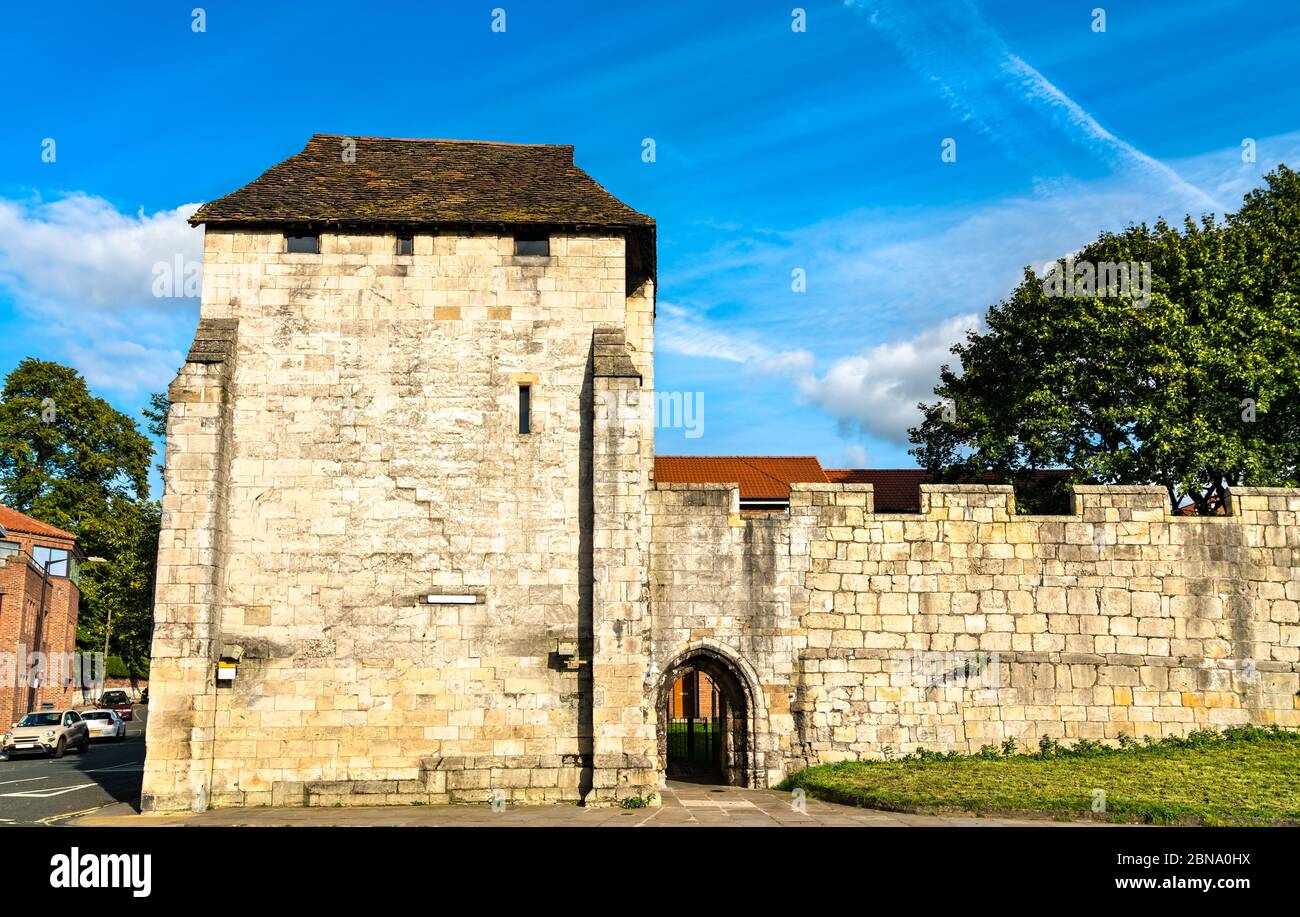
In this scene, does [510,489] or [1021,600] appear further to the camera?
[1021,600]

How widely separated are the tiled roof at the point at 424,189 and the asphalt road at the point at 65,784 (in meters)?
9.81

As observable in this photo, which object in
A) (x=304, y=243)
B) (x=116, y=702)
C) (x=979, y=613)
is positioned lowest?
(x=116, y=702)

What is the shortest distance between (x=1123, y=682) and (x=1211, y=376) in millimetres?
8745

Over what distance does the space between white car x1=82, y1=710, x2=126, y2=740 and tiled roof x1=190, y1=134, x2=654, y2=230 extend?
25266 millimetres

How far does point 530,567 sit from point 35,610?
35117 mm

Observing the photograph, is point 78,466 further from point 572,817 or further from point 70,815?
point 572,817

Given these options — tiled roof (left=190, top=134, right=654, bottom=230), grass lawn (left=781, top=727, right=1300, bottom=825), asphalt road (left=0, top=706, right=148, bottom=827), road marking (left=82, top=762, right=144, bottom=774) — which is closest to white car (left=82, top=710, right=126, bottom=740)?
asphalt road (left=0, top=706, right=148, bottom=827)

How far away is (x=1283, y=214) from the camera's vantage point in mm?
23969

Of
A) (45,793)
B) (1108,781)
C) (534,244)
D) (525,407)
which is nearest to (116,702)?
(45,793)

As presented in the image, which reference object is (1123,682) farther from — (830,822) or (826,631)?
(830,822)

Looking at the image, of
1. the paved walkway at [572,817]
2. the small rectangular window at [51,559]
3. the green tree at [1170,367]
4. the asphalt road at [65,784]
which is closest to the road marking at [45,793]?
the asphalt road at [65,784]

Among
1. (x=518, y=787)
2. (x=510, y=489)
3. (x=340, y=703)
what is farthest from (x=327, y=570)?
(x=518, y=787)

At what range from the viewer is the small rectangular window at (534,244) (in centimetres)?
1703

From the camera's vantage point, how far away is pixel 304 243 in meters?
16.9
